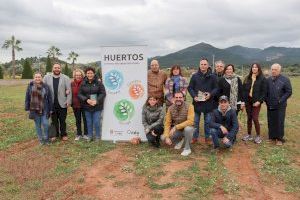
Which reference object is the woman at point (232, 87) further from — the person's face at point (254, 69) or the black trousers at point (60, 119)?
the black trousers at point (60, 119)

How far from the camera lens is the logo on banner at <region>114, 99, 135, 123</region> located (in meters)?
10.3

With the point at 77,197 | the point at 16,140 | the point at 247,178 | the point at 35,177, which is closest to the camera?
the point at 77,197

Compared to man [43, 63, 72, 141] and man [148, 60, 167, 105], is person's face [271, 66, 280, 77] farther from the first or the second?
man [43, 63, 72, 141]

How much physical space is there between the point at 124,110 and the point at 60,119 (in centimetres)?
170

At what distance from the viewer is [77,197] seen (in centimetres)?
Result: 670

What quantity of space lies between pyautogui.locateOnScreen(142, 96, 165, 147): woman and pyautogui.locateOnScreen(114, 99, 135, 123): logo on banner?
0.69m

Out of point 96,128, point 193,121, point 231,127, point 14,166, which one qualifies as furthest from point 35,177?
point 231,127

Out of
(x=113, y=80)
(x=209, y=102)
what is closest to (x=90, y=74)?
(x=113, y=80)

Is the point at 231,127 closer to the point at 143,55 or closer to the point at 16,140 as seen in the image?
the point at 143,55

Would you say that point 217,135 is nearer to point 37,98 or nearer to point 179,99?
point 179,99

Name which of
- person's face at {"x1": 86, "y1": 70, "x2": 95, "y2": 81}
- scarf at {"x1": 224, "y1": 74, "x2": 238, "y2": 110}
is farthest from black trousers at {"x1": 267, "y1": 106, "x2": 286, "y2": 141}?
person's face at {"x1": 86, "y1": 70, "x2": 95, "y2": 81}

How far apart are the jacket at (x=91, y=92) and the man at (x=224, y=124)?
280 cm

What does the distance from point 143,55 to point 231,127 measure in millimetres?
2740

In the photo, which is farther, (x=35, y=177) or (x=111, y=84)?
(x=111, y=84)
